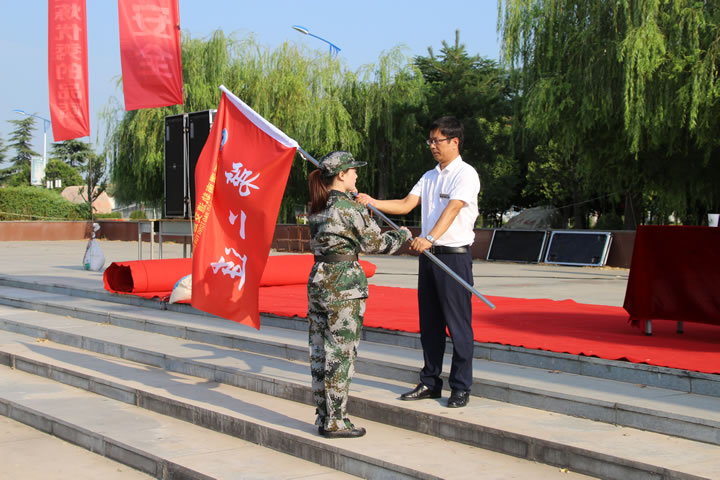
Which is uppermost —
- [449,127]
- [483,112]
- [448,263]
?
[483,112]

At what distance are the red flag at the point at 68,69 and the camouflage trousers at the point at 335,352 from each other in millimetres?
10529

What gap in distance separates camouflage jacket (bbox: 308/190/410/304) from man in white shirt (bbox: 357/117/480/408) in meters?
0.45

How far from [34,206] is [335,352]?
146ft

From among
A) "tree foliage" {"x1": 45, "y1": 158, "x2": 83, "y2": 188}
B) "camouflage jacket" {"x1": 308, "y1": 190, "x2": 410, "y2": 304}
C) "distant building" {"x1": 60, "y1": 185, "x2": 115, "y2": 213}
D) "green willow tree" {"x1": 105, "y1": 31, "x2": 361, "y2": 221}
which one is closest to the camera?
"camouflage jacket" {"x1": 308, "y1": 190, "x2": 410, "y2": 304}

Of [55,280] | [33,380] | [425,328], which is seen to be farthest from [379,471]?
[55,280]

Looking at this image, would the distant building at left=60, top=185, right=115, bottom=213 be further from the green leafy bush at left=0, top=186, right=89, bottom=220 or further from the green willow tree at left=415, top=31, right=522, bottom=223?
the green willow tree at left=415, top=31, right=522, bottom=223

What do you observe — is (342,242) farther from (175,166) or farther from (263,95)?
(263,95)

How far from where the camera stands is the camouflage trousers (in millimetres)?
4867

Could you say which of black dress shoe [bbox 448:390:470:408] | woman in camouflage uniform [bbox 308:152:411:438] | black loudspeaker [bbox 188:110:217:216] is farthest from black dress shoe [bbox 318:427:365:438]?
black loudspeaker [bbox 188:110:217:216]

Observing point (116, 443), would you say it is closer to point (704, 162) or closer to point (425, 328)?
point (425, 328)

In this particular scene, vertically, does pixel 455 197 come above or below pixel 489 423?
above

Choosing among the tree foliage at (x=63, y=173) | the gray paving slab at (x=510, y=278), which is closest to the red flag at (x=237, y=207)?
the gray paving slab at (x=510, y=278)

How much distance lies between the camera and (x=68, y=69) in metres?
14.3

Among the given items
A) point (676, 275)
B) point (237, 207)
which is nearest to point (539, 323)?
point (676, 275)
